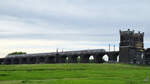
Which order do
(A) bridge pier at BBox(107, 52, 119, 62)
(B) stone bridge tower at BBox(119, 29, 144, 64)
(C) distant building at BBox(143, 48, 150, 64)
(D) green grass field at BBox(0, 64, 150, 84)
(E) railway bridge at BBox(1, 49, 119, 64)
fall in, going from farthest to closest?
(E) railway bridge at BBox(1, 49, 119, 64), (A) bridge pier at BBox(107, 52, 119, 62), (C) distant building at BBox(143, 48, 150, 64), (B) stone bridge tower at BBox(119, 29, 144, 64), (D) green grass field at BBox(0, 64, 150, 84)

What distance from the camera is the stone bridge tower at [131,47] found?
118m

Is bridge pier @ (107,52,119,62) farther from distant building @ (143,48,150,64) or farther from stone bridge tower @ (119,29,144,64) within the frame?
distant building @ (143,48,150,64)

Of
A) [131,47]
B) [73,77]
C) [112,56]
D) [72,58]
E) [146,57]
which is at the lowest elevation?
[73,77]

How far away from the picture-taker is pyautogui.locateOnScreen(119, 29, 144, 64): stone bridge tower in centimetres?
11781

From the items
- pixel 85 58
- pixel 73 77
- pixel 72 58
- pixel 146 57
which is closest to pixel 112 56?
Answer: pixel 146 57

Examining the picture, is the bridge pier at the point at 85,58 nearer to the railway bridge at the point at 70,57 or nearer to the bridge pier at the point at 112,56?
the railway bridge at the point at 70,57

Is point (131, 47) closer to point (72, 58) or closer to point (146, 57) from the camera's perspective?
point (146, 57)

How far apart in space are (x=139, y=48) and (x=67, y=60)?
40.7m

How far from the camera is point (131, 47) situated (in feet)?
392

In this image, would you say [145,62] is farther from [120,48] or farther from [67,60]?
[67,60]

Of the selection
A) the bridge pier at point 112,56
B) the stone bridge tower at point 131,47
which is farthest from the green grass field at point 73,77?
the bridge pier at point 112,56

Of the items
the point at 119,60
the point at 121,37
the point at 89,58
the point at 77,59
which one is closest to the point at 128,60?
the point at 119,60

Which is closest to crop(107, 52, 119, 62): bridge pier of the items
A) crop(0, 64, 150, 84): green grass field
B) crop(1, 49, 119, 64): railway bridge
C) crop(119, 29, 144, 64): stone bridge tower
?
crop(1, 49, 119, 64): railway bridge

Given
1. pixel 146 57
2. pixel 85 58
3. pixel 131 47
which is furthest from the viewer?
pixel 85 58
